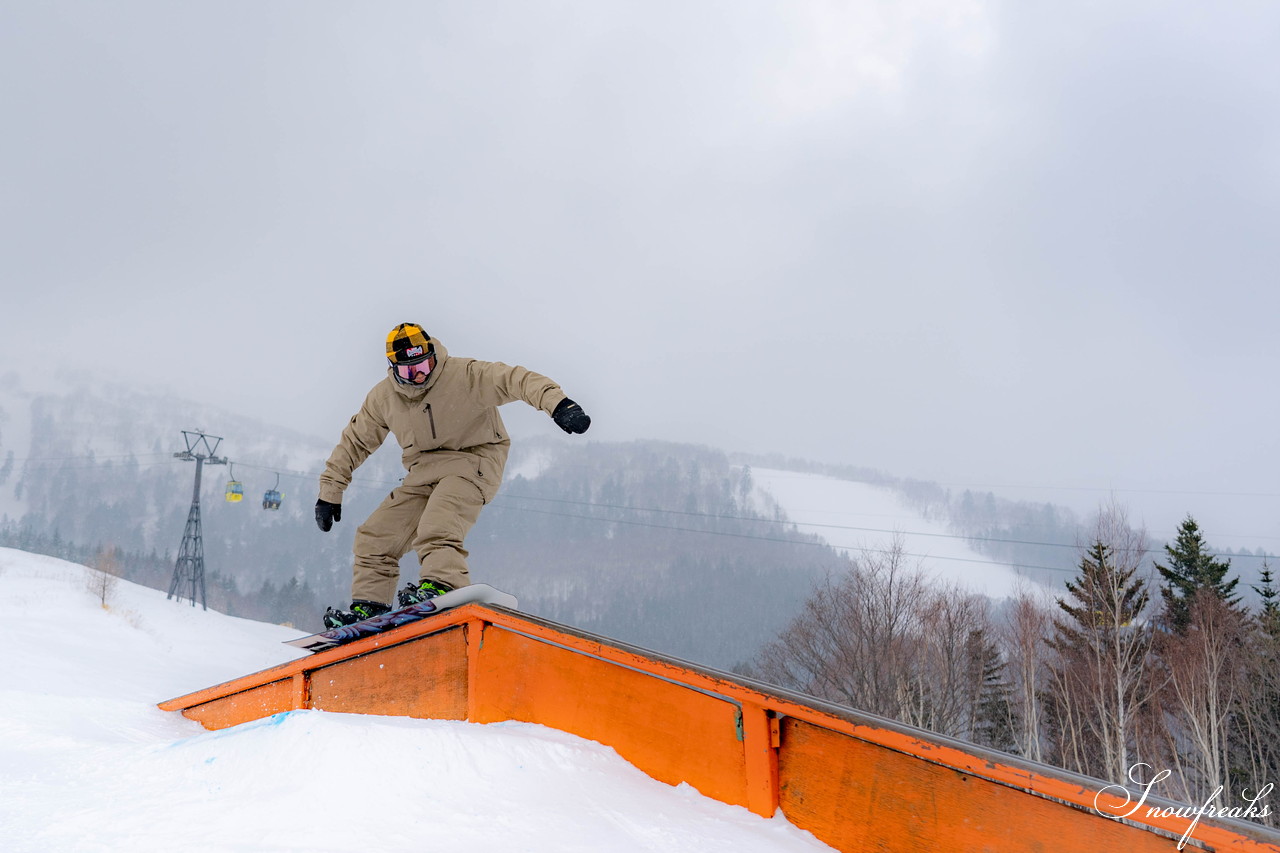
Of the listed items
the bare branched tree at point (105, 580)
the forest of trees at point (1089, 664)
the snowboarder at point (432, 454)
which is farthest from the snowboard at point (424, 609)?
the forest of trees at point (1089, 664)

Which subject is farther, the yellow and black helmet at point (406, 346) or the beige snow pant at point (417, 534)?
the yellow and black helmet at point (406, 346)

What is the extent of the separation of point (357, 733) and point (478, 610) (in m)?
0.95

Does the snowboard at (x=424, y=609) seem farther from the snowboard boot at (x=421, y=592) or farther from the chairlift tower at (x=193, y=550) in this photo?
the chairlift tower at (x=193, y=550)

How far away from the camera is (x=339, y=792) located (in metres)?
2.19

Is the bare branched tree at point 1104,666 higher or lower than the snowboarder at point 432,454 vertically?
lower

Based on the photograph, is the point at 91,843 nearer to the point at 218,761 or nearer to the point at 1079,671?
the point at 218,761

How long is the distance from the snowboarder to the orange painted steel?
55 cm

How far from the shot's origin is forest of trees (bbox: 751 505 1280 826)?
80.0 feet

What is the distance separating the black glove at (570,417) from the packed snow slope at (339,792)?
4.46ft

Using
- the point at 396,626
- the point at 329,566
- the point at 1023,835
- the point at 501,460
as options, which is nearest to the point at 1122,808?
the point at 1023,835

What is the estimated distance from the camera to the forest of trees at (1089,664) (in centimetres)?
2438

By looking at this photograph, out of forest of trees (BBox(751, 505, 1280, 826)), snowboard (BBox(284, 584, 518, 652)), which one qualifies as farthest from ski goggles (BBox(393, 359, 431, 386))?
forest of trees (BBox(751, 505, 1280, 826))

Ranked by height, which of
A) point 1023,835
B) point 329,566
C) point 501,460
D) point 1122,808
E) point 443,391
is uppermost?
point 443,391

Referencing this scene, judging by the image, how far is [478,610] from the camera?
342 centimetres
